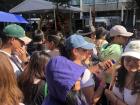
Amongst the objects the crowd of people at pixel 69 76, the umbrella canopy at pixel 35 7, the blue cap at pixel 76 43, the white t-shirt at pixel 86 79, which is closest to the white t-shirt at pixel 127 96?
the crowd of people at pixel 69 76

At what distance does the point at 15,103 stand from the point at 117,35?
3.33 meters

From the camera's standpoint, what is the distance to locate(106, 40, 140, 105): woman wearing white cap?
3.48m

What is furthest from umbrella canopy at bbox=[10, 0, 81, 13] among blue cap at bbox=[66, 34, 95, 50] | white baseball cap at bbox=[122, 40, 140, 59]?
white baseball cap at bbox=[122, 40, 140, 59]

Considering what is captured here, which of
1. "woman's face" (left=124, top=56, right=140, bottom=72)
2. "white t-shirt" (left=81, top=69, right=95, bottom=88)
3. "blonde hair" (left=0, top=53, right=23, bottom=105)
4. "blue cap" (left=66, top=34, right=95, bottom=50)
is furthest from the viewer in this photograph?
"blue cap" (left=66, top=34, right=95, bottom=50)

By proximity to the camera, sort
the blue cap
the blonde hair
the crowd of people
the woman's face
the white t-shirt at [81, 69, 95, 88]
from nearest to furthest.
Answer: the blonde hair
the crowd of people
the white t-shirt at [81, 69, 95, 88]
the woman's face
the blue cap

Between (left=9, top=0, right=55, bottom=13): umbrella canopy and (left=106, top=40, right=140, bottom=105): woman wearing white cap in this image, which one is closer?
(left=106, top=40, right=140, bottom=105): woman wearing white cap

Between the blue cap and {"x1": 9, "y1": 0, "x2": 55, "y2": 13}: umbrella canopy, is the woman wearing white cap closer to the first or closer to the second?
the blue cap

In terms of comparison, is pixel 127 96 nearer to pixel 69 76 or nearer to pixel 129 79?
pixel 129 79

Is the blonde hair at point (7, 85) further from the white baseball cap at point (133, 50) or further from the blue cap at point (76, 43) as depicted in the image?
the white baseball cap at point (133, 50)

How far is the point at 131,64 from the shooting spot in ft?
11.6

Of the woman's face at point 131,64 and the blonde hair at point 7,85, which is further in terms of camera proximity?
the woman's face at point 131,64

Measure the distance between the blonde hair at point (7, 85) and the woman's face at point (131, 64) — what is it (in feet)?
4.23

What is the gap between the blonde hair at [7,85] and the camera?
8.21 feet

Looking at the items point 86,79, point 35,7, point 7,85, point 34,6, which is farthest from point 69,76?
point 34,6
